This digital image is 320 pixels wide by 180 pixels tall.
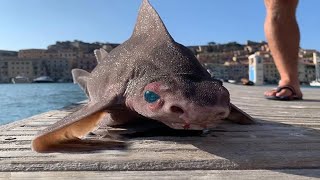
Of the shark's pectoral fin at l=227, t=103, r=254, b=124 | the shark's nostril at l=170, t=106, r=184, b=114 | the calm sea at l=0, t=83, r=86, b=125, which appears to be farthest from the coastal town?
the shark's nostril at l=170, t=106, r=184, b=114

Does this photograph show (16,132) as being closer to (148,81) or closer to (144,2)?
(148,81)

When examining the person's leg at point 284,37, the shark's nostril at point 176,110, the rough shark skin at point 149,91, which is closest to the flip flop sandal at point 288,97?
the person's leg at point 284,37

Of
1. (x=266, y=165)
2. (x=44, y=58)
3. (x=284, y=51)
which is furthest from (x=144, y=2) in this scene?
(x=44, y=58)

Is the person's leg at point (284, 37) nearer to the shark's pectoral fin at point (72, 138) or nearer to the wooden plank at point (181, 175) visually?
the shark's pectoral fin at point (72, 138)

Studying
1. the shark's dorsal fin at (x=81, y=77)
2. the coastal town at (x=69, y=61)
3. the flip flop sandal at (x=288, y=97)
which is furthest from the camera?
the coastal town at (x=69, y=61)

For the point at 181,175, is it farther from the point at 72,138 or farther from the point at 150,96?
the point at 72,138

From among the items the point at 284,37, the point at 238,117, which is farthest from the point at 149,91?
the point at 284,37
